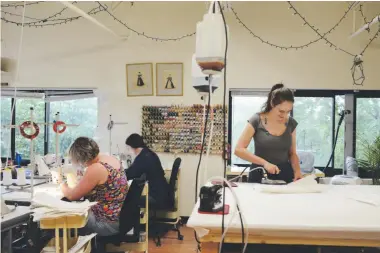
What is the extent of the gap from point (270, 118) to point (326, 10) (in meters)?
2.71

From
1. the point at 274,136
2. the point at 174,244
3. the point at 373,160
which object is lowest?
the point at 174,244

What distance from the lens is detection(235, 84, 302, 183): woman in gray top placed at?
2.21 meters

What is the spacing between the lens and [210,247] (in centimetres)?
125

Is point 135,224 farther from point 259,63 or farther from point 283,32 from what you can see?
point 283,32

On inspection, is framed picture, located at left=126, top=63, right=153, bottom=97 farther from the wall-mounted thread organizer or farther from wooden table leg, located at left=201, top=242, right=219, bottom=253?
wooden table leg, located at left=201, top=242, right=219, bottom=253

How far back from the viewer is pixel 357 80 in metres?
4.21

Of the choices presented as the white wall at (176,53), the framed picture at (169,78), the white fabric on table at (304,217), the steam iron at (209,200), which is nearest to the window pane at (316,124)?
the white wall at (176,53)

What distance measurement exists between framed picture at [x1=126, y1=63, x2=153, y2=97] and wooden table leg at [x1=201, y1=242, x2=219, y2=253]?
3.41 metres

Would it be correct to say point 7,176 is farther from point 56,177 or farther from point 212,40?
point 212,40

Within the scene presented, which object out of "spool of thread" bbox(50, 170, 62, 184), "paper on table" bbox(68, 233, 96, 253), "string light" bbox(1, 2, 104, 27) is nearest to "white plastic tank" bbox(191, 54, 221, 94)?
"paper on table" bbox(68, 233, 96, 253)

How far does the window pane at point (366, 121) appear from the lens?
4293 millimetres

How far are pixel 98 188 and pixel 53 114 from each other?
2906 millimetres

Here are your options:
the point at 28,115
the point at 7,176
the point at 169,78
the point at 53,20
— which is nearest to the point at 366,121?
the point at 169,78

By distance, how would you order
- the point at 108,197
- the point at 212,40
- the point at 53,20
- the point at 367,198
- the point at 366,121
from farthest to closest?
the point at 53,20 → the point at 366,121 → the point at 108,197 → the point at 367,198 → the point at 212,40
